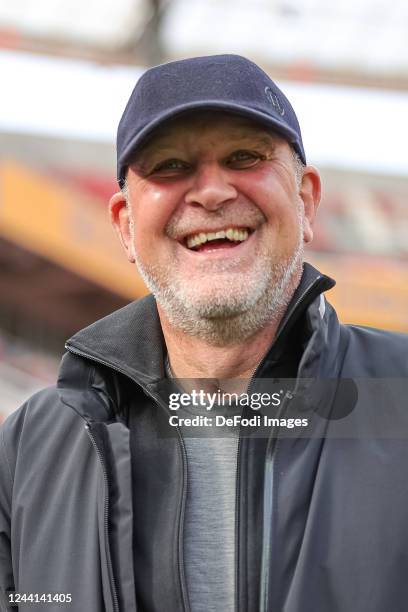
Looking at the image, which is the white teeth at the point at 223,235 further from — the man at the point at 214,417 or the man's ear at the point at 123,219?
the man's ear at the point at 123,219

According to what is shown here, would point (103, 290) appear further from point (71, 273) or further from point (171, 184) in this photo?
point (171, 184)

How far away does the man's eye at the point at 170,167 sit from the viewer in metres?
1.53

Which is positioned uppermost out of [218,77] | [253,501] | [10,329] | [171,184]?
[10,329]

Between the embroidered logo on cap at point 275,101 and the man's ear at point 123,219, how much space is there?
0.33 metres

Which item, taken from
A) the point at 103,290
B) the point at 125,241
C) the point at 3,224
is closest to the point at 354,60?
the point at 103,290

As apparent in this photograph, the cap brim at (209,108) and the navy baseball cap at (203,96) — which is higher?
the navy baseball cap at (203,96)

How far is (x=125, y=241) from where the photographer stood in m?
1.75

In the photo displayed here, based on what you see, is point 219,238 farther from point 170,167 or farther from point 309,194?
point 309,194

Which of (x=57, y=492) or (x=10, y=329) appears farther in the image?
(x=10, y=329)

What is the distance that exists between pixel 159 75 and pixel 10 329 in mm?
Answer: 13522

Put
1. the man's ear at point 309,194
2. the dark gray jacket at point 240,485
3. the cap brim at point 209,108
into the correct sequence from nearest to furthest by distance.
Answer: the dark gray jacket at point 240,485 < the cap brim at point 209,108 < the man's ear at point 309,194

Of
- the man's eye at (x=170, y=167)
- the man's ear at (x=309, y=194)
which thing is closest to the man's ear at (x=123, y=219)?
the man's eye at (x=170, y=167)

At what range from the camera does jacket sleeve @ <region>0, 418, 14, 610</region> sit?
1518 millimetres

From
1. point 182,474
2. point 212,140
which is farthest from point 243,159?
point 182,474
